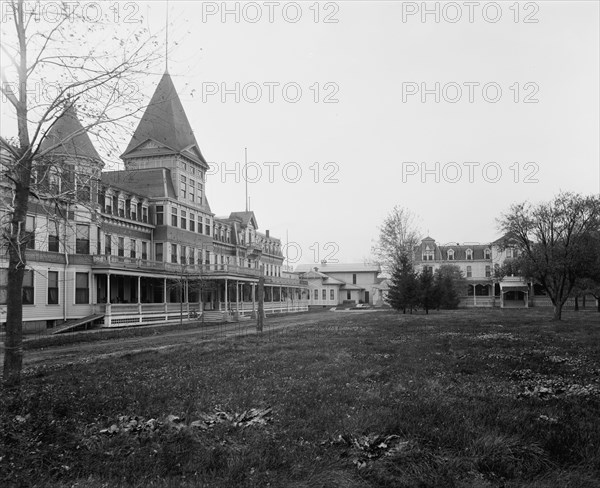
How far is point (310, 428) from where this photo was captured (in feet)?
23.2

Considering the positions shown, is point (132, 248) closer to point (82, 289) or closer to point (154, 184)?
point (154, 184)

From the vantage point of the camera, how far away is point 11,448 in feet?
20.9

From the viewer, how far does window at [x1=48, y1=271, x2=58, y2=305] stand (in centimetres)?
3441

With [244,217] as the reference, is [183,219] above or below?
below

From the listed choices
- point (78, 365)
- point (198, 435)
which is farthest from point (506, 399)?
point (78, 365)

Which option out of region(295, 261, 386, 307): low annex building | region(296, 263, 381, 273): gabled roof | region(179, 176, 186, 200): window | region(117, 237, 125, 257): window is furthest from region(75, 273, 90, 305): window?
region(296, 263, 381, 273): gabled roof

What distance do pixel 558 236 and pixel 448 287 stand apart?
3136cm

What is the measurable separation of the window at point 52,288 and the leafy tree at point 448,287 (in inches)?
1429

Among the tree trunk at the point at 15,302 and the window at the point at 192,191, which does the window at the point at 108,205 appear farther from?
the tree trunk at the point at 15,302

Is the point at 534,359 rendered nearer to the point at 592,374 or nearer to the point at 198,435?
the point at 592,374

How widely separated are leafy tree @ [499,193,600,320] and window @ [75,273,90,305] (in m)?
31.5

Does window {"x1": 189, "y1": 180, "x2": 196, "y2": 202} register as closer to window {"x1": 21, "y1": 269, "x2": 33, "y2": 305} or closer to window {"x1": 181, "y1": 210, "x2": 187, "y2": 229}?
window {"x1": 181, "y1": 210, "x2": 187, "y2": 229}

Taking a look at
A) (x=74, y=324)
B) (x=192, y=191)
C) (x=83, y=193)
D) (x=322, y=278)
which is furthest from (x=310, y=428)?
(x=322, y=278)

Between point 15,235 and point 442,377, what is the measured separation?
948 centimetres
